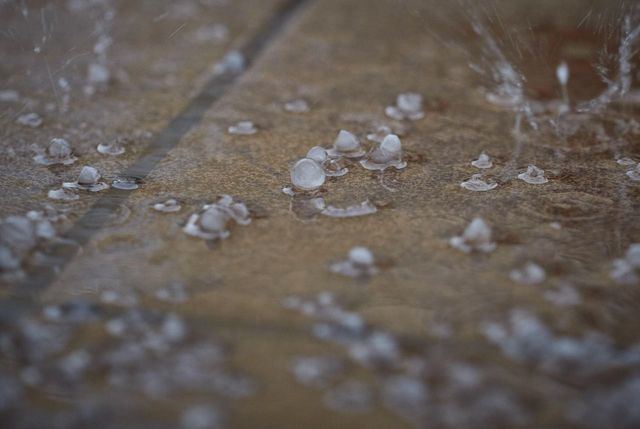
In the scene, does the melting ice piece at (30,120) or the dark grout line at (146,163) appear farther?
the melting ice piece at (30,120)

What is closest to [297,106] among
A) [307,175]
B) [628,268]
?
[307,175]

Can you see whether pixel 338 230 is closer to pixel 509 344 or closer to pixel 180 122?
pixel 509 344

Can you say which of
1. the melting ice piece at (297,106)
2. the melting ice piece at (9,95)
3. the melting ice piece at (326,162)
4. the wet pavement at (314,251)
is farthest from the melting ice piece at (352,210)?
the melting ice piece at (9,95)

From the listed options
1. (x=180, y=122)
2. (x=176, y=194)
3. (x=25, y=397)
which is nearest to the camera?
(x=25, y=397)

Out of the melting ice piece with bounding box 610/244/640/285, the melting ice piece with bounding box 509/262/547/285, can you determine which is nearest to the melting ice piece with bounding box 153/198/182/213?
the melting ice piece with bounding box 509/262/547/285

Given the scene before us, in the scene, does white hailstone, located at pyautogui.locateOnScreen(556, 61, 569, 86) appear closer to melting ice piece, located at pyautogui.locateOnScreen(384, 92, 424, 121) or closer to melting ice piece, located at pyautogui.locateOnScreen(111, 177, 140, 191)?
melting ice piece, located at pyautogui.locateOnScreen(384, 92, 424, 121)

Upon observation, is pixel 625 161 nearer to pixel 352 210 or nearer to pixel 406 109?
pixel 406 109

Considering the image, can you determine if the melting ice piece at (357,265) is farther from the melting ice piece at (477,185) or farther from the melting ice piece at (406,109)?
the melting ice piece at (406,109)

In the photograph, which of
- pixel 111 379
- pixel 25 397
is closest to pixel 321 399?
pixel 111 379
